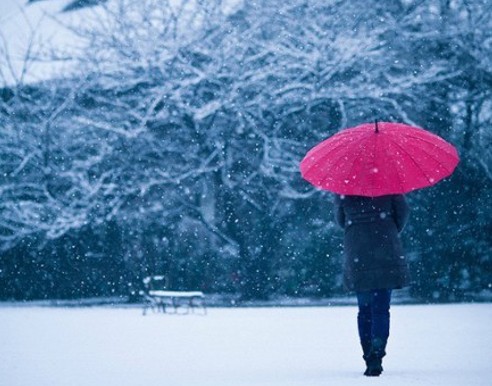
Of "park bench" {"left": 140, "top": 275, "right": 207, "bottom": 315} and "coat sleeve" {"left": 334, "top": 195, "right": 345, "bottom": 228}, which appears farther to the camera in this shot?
"park bench" {"left": 140, "top": 275, "right": 207, "bottom": 315}

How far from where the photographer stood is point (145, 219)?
15.8 meters

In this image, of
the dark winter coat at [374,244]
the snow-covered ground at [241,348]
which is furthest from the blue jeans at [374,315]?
the snow-covered ground at [241,348]

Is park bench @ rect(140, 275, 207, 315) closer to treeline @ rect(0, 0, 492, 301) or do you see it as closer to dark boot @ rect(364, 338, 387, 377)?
treeline @ rect(0, 0, 492, 301)

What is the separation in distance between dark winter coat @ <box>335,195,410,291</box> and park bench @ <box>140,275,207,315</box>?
776 centimetres

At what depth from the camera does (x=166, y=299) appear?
1719cm

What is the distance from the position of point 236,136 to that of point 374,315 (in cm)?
961

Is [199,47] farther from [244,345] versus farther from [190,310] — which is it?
[244,345]

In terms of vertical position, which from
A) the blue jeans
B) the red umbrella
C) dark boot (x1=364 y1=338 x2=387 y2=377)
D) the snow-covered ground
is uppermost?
the red umbrella

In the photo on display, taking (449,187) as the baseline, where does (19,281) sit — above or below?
below

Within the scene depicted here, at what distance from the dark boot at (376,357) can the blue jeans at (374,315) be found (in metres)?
0.03

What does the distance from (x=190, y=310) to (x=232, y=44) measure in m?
5.33

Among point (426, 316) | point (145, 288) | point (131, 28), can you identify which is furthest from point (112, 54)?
point (426, 316)

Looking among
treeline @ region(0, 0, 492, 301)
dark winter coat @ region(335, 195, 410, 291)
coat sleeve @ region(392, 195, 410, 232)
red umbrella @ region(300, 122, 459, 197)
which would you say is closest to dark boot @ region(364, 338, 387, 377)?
dark winter coat @ region(335, 195, 410, 291)

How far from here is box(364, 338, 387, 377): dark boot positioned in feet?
19.1
